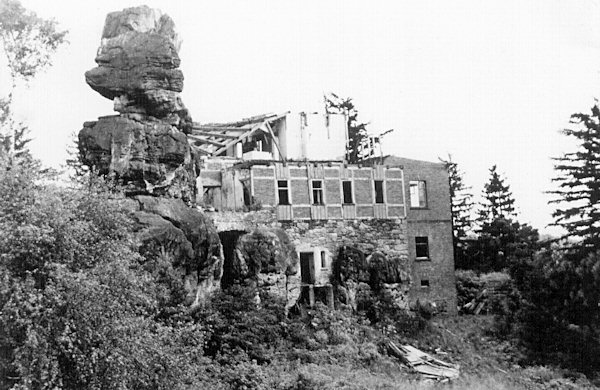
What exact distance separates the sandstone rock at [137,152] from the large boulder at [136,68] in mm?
703

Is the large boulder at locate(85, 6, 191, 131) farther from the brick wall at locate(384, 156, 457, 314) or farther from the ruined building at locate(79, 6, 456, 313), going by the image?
the brick wall at locate(384, 156, 457, 314)

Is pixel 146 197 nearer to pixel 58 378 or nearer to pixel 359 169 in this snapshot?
pixel 58 378

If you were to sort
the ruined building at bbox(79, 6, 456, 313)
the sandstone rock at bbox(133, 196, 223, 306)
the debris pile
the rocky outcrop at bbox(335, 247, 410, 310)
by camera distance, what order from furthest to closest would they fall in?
the rocky outcrop at bbox(335, 247, 410, 310), the debris pile, the ruined building at bbox(79, 6, 456, 313), the sandstone rock at bbox(133, 196, 223, 306)

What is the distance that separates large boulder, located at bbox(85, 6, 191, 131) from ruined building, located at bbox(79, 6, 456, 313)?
34 mm

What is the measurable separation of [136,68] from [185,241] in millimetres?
6216

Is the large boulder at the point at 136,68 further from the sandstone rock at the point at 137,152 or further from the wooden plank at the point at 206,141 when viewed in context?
the wooden plank at the point at 206,141

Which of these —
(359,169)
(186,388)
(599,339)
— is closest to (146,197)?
(186,388)

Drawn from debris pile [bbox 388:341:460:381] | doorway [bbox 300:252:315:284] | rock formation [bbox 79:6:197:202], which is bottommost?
debris pile [bbox 388:341:460:381]

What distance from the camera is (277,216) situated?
110ft

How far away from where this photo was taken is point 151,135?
87.0 ft

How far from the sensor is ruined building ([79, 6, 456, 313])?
25.9m

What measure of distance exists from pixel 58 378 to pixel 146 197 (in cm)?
1043

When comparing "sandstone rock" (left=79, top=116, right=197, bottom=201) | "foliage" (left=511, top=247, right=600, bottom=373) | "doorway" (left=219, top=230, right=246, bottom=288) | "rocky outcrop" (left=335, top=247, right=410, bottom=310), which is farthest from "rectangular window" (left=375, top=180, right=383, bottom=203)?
"sandstone rock" (left=79, top=116, right=197, bottom=201)

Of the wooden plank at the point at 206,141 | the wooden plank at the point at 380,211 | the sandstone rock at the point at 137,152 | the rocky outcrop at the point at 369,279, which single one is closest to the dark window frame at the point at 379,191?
the wooden plank at the point at 380,211
